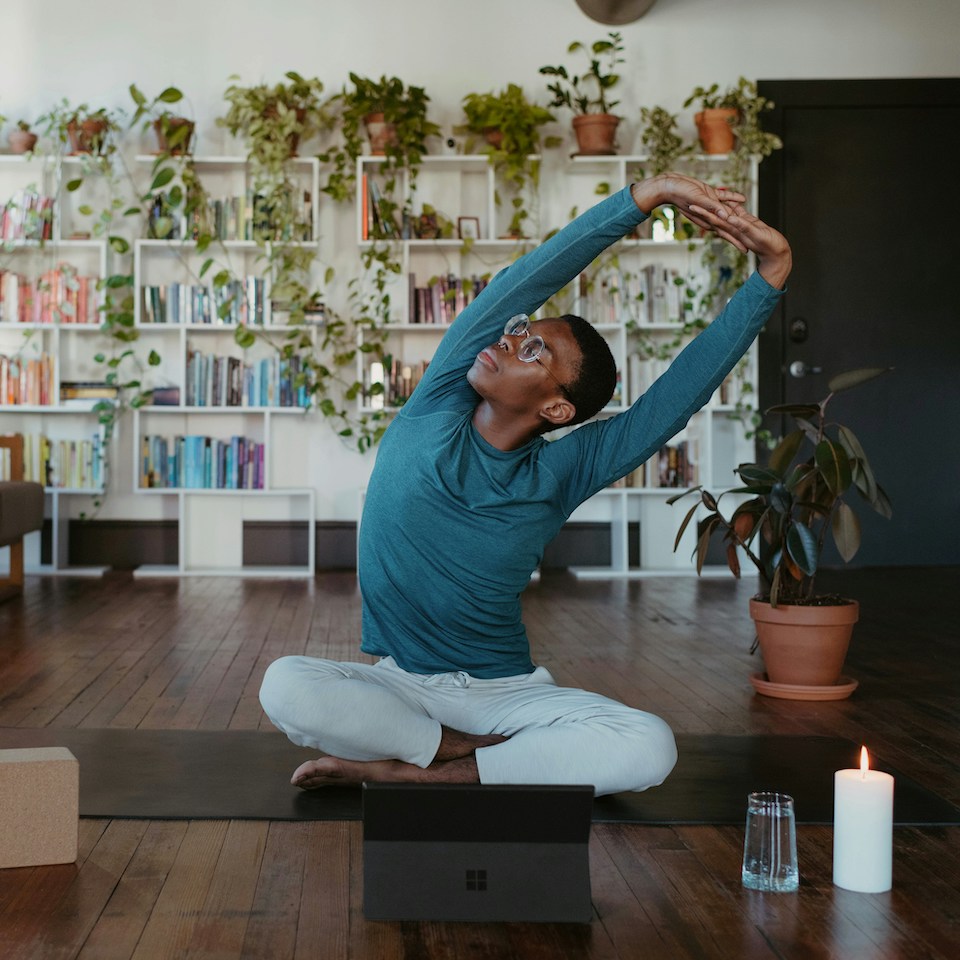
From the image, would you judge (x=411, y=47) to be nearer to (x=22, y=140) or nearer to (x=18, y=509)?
(x=22, y=140)

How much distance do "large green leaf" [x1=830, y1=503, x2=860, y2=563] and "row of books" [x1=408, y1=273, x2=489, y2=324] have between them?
10.4 feet

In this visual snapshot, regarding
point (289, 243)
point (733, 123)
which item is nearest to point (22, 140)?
point (289, 243)

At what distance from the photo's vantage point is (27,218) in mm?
5816

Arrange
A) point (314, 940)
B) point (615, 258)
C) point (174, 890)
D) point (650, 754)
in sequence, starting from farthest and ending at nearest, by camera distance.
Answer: point (615, 258), point (650, 754), point (174, 890), point (314, 940)

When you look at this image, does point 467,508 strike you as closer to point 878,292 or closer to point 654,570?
point 654,570

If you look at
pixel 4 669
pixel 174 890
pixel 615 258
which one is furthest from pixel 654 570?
pixel 174 890

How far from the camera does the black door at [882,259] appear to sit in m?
6.09

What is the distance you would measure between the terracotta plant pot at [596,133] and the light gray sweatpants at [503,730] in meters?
4.32

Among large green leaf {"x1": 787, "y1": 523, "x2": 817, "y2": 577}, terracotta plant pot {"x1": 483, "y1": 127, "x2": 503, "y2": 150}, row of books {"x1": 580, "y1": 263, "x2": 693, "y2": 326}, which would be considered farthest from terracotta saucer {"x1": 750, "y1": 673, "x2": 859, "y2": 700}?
terracotta plant pot {"x1": 483, "y1": 127, "x2": 503, "y2": 150}

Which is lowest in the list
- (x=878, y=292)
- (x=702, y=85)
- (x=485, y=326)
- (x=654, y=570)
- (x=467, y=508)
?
(x=654, y=570)

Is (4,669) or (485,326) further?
(4,669)

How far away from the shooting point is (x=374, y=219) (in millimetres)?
5922

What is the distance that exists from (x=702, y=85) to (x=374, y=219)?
1.77 meters

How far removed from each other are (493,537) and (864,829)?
2.42 feet
